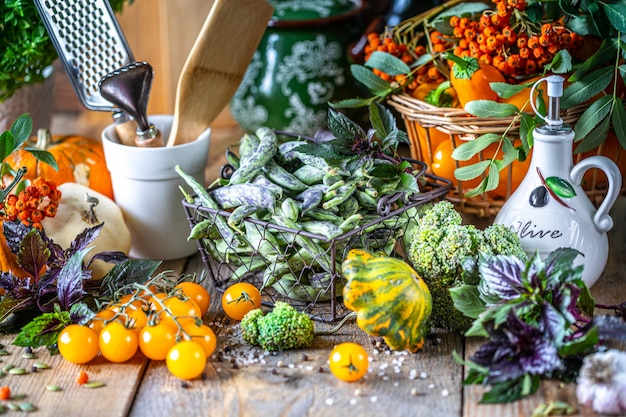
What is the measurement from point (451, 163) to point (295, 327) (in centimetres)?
48

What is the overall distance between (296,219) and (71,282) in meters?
0.36

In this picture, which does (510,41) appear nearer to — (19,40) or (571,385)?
(571,385)

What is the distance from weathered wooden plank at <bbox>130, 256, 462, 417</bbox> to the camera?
1.06 m

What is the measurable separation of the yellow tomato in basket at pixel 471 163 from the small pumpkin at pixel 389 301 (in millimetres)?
384

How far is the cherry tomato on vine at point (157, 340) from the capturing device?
1.13 meters

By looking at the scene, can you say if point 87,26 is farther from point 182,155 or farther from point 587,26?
point 587,26

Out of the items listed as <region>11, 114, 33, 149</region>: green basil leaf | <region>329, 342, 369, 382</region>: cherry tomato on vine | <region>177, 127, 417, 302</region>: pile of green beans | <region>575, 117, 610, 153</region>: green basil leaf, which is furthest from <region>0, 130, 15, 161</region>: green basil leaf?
<region>575, 117, 610, 153</region>: green basil leaf

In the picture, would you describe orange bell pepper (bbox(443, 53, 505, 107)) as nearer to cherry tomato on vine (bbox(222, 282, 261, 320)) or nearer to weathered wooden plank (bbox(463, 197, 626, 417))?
weathered wooden plank (bbox(463, 197, 626, 417))

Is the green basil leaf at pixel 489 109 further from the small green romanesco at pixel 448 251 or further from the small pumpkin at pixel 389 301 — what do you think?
the small pumpkin at pixel 389 301

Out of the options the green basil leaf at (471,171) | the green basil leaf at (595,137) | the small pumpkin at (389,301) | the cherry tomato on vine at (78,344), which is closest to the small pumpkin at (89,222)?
the cherry tomato on vine at (78,344)

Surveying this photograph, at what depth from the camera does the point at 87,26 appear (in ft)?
4.89

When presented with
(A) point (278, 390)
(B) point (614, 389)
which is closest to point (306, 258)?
(A) point (278, 390)

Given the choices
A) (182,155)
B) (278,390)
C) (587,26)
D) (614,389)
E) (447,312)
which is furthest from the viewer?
(182,155)

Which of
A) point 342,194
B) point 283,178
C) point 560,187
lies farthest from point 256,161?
point 560,187
